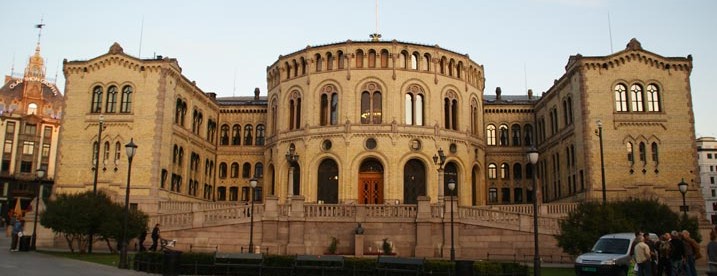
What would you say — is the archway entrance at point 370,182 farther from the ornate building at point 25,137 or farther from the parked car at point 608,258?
the ornate building at point 25,137

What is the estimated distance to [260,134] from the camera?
197 ft

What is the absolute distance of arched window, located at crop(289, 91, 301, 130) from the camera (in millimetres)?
51750

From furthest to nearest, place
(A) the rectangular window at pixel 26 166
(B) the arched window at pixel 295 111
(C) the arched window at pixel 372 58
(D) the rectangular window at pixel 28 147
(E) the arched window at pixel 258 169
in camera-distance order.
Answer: (D) the rectangular window at pixel 28 147 → (A) the rectangular window at pixel 26 166 → (E) the arched window at pixel 258 169 → (B) the arched window at pixel 295 111 → (C) the arched window at pixel 372 58

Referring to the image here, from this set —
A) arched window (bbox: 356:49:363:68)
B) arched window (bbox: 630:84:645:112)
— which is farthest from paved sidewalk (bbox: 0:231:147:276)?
arched window (bbox: 630:84:645:112)

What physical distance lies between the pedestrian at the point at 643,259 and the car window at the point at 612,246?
8.74 feet

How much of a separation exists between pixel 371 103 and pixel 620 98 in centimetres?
1890

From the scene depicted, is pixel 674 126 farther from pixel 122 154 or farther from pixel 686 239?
pixel 122 154

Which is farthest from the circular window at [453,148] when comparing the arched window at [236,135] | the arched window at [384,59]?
the arched window at [236,135]

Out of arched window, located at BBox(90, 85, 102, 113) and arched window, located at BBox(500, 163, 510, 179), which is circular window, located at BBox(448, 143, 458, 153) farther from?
arched window, located at BBox(90, 85, 102, 113)

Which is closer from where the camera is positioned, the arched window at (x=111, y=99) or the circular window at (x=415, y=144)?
the arched window at (x=111, y=99)

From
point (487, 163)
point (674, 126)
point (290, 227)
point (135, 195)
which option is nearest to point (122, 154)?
point (135, 195)

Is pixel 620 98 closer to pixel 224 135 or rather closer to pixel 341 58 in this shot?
pixel 341 58

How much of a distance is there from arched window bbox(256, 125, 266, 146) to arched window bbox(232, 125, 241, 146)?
Answer: 5.98 ft

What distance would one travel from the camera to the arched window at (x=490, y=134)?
59.4 m
